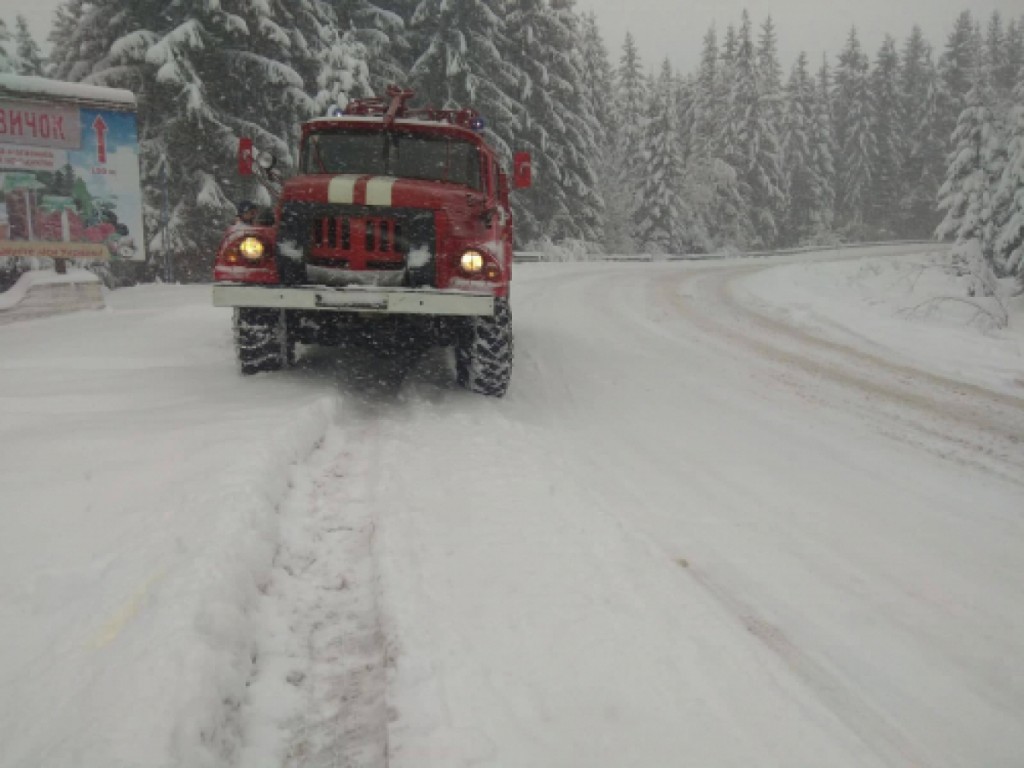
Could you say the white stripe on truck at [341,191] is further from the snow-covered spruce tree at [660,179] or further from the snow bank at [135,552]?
the snow-covered spruce tree at [660,179]

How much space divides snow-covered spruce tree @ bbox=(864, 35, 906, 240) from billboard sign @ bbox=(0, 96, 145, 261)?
63.1m

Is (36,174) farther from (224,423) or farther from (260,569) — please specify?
(260,569)

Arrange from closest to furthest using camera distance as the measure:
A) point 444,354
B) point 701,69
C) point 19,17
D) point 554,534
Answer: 1. point 554,534
2. point 444,354
3. point 19,17
4. point 701,69

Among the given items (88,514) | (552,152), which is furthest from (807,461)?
(552,152)

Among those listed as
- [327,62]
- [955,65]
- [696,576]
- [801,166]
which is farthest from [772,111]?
[696,576]

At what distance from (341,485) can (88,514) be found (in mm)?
1242

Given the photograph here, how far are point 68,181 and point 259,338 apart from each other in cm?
745

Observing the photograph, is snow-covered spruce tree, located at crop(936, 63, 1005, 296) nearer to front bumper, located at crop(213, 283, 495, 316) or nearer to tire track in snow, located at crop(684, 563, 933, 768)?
front bumper, located at crop(213, 283, 495, 316)

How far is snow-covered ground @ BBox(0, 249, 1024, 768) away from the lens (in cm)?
215

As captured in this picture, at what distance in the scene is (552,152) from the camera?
29.6 meters

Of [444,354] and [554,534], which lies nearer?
[554,534]

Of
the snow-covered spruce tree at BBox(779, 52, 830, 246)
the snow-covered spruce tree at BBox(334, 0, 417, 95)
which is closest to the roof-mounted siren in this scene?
the snow-covered spruce tree at BBox(334, 0, 417, 95)

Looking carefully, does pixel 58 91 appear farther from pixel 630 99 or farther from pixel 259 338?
pixel 630 99

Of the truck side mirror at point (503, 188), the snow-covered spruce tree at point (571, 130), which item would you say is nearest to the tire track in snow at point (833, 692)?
the truck side mirror at point (503, 188)
